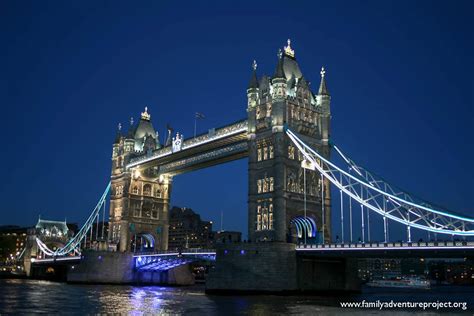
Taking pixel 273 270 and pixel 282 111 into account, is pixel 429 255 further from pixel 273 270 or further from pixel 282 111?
pixel 282 111

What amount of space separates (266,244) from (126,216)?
4271cm

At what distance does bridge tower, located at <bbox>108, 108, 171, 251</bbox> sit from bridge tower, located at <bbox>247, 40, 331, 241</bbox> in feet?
101

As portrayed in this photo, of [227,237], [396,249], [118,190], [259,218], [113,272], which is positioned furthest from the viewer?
[227,237]

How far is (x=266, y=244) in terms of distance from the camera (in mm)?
57688

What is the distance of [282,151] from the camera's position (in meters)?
64.1

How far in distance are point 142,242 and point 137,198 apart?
35.0 ft

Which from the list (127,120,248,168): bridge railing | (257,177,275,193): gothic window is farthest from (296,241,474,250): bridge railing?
(127,120,248,168): bridge railing

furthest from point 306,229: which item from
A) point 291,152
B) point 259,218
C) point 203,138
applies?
point 203,138

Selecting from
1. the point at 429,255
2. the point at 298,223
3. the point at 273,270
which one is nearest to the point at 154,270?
the point at 298,223

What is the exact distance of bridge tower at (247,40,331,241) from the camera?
209 ft

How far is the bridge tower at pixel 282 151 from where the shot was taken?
63844 millimetres

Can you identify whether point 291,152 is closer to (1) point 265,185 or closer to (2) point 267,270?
(1) point 265,185

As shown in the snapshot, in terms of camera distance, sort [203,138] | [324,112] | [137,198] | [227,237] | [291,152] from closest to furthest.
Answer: [291,152]
[324,112]
[203,138]
[137,198]
[227,237]

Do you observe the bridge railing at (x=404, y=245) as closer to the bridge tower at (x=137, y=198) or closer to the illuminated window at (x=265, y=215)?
the illuminated window at (x=265, y=215)
